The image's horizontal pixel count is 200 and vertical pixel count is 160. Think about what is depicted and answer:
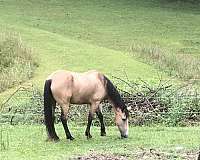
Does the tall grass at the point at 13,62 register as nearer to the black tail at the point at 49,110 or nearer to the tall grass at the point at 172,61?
the tall grass at the point at 172,61

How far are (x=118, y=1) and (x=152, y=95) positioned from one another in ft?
95.2

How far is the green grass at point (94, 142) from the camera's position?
37.9 feet

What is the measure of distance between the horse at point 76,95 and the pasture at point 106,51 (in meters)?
0.39

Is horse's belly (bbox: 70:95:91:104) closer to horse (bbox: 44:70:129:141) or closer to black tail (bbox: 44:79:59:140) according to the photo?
horse (bbox: 44:70:129:141)

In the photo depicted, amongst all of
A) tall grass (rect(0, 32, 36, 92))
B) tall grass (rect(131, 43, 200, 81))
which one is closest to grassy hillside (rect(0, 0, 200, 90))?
tall grass (rect(0, 32, 36, 92))

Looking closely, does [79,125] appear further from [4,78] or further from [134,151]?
[4,78]

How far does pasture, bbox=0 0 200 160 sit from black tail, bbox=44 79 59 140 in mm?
316

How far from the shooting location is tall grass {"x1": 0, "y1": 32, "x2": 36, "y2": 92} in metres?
21.5

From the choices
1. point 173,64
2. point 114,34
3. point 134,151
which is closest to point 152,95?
point 134,151

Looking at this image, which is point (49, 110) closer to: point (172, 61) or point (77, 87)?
point (77, 87)

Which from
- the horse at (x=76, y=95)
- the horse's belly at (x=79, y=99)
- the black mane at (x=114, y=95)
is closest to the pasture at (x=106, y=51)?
the horse at (x=76, y=95)

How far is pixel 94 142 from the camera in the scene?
1276cm

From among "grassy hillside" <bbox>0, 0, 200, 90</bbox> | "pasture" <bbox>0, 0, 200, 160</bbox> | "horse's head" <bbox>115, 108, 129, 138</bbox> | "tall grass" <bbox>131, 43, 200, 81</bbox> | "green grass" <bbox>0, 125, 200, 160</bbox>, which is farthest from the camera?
"grassy hillside" <bbox>0, 0, 200, 90</bbox>

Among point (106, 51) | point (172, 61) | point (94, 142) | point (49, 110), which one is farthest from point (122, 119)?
point (106, 51)
